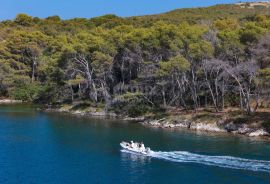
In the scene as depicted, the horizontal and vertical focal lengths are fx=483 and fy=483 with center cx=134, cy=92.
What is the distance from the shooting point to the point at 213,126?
2603 inches

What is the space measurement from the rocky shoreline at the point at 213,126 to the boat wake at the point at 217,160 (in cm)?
1472

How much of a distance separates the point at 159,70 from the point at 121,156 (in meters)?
24.1

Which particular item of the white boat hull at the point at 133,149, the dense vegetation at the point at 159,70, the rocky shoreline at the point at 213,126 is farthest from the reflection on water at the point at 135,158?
the dense vegetation at the point at 159,70

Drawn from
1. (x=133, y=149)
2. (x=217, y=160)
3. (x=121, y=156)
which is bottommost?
(x=217, y=160)

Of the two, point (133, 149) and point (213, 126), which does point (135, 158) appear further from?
point (213, 126)

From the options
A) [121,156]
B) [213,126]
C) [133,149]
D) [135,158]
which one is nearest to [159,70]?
[213,126]

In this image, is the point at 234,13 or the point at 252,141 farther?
the point at 234,13

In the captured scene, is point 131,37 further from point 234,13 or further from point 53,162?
point 234,13

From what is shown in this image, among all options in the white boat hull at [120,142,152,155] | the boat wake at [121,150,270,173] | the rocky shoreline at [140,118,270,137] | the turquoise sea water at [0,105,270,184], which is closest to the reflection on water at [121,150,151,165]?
the turquoise sea water at [0,105,270,184]

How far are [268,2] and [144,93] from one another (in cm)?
12090

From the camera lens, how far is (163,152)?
51.6m

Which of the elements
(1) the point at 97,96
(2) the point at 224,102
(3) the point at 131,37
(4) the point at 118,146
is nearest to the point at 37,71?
(1) the point at 97,96

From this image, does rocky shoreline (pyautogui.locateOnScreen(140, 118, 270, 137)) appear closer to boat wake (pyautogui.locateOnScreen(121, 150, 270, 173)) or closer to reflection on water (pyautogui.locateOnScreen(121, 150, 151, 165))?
boat wake (pyautogui.locateOnScreen(121, 150, 270, 173))

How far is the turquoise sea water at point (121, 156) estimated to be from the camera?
4231 cm
